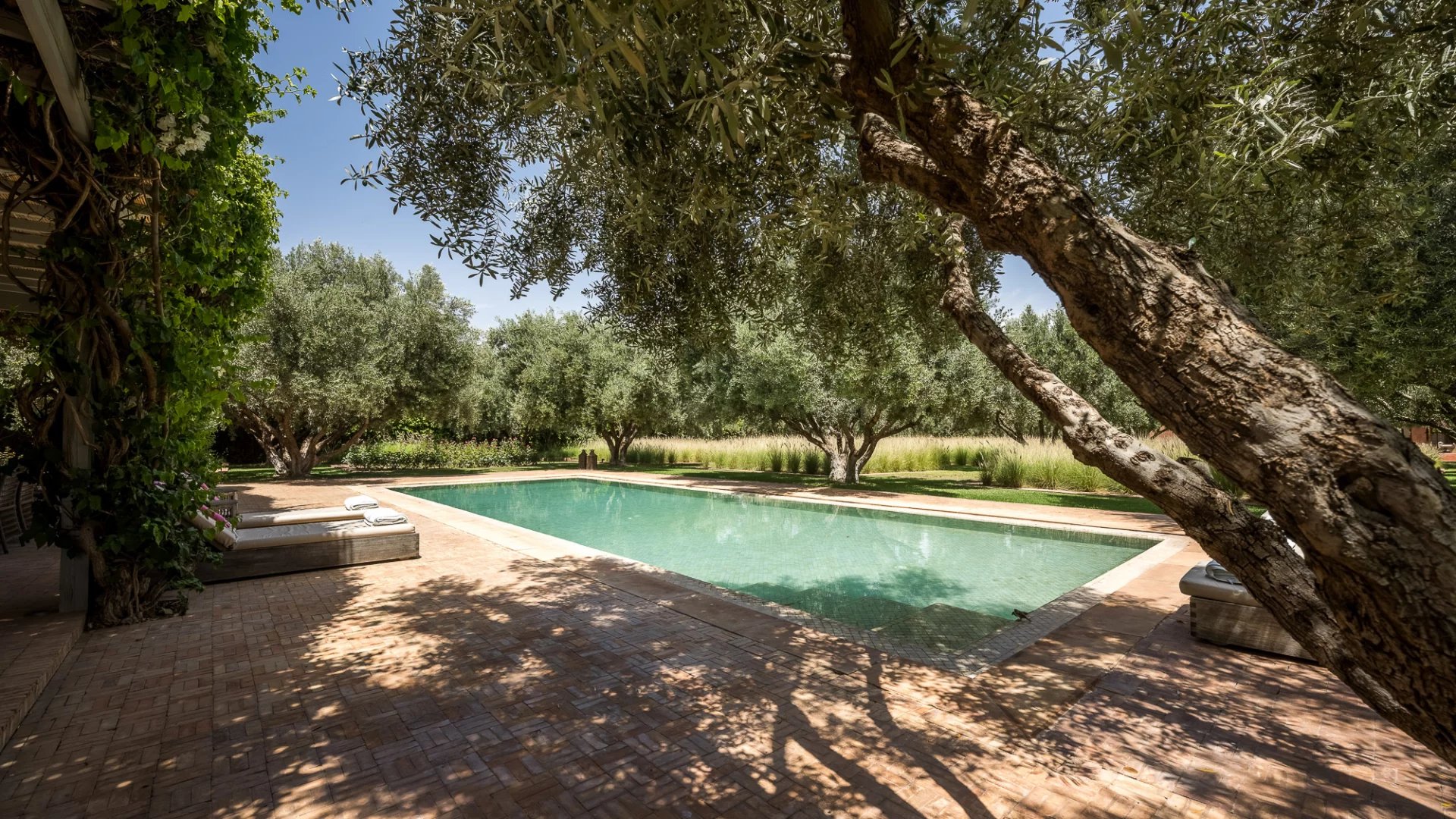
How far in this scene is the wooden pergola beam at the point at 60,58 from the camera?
307 cm

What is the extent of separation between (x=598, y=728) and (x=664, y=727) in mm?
388

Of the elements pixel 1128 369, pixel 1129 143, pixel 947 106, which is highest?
pixel 1129 143

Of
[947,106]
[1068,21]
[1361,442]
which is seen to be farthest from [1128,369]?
[1068,21]

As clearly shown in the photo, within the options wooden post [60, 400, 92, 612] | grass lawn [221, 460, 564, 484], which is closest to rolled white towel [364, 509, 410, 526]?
wooden post [60, 400, 92, 612]

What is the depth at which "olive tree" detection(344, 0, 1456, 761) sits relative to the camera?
1.25 metres

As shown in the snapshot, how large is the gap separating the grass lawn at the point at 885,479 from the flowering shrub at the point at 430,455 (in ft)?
2.66

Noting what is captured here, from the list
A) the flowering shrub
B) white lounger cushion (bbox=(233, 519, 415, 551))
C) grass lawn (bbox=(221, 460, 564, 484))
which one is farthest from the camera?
the flowering shrub

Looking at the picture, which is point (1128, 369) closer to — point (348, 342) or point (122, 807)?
point (122, 807)

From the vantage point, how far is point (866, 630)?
565 centimetres

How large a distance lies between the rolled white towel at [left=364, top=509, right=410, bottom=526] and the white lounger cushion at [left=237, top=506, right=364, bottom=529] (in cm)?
33

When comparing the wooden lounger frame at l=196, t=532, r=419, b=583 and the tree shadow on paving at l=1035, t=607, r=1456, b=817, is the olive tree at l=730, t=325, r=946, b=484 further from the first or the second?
the tree shadow on paving at l=1035, t=607, r=1456, b=817

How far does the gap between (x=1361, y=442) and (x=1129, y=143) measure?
13.8 ft

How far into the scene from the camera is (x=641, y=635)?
17.3 ft

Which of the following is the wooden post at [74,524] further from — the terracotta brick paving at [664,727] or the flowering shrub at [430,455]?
the flowering shrub at [430,455]
